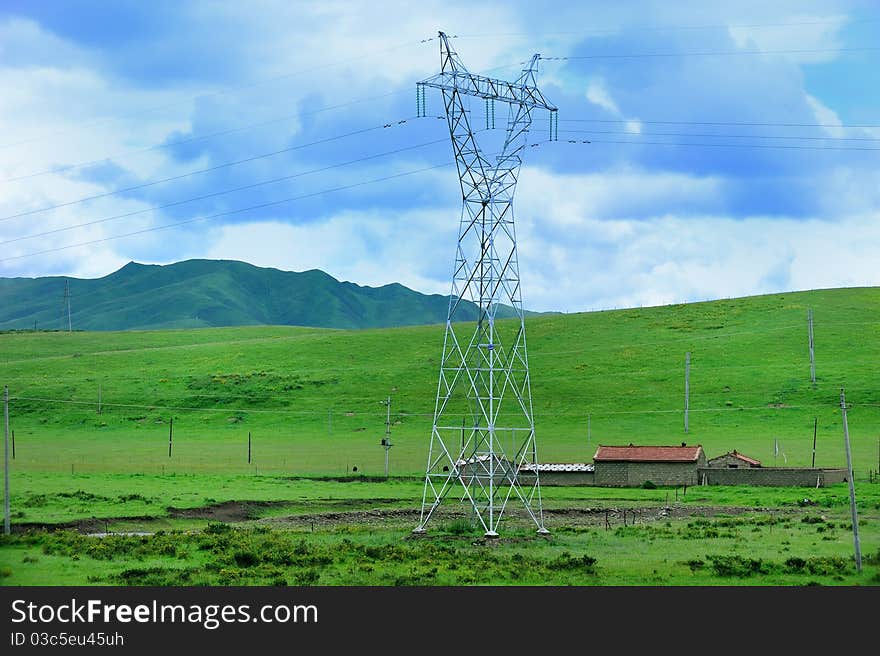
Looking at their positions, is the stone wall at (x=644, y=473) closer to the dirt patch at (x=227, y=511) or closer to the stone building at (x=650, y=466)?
the stone building at (x=650, y=466)

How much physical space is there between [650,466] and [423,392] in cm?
5176

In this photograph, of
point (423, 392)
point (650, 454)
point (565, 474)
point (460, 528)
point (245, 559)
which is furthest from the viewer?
point (423, 392)

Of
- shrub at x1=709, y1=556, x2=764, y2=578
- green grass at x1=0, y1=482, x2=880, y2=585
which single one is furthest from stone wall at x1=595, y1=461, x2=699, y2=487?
shrub at x1=709, y1=556, x2=764, y2=578

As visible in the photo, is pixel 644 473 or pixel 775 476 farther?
pixel 644 473

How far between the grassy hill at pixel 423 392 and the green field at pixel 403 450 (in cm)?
47

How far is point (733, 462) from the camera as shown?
8912cm

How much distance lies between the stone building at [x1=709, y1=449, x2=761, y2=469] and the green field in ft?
17.5

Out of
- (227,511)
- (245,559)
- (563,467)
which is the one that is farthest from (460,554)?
(563,467)

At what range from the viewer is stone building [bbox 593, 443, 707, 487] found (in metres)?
88.1

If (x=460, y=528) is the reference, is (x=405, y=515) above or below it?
below

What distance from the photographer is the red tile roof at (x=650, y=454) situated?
8850cm

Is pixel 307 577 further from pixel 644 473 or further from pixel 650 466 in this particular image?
pixel 644 473

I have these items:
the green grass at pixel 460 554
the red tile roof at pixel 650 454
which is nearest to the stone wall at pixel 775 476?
the red tile roof at pixel 650 454
